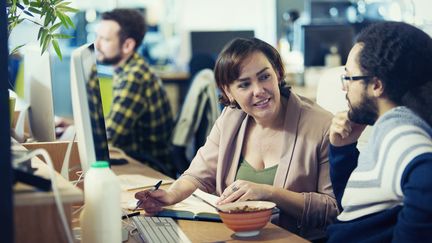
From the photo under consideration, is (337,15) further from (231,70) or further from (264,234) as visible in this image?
(264,234)

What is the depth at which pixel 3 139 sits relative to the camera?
114cm

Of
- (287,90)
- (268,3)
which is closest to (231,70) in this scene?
(287,90)

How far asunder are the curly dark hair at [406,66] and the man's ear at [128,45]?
233cm

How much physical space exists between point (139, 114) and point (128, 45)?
438 millimetres

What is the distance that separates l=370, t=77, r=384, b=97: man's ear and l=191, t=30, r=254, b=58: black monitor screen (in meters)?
4.48

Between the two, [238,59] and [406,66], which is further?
[238,59]

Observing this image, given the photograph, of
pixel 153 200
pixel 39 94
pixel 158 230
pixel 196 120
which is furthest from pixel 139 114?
pixel 158 230

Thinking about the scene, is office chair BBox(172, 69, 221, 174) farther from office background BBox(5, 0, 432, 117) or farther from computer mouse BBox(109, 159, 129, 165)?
office background BBox(5, 0, 432, 117)

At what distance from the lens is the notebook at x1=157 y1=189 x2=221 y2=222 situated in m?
1.82

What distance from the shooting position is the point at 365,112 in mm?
1612

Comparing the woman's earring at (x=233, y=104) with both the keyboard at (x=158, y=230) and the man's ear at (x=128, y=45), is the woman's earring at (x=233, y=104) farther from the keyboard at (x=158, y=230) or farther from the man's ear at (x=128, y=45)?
the man's ear at (x=128, y=45)

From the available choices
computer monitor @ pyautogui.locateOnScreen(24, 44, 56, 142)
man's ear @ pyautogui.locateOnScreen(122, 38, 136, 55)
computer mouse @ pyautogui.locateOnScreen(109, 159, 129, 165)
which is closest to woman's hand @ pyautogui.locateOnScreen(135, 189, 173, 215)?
computer monitor @ pyautogui.locateOnScreen(24, 44, 56, 142)

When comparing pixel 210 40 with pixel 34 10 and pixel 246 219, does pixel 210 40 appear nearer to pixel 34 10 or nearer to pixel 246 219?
pixel 34 10

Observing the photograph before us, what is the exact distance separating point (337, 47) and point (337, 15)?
181 cm
